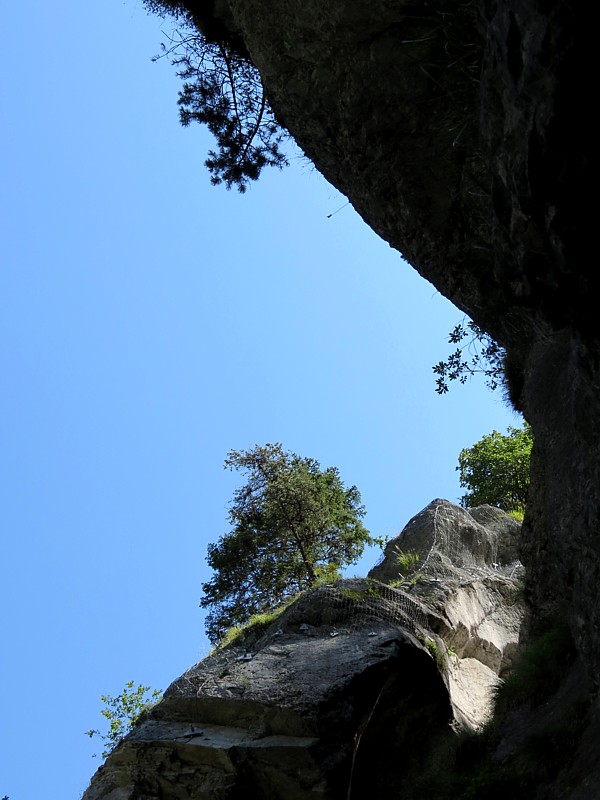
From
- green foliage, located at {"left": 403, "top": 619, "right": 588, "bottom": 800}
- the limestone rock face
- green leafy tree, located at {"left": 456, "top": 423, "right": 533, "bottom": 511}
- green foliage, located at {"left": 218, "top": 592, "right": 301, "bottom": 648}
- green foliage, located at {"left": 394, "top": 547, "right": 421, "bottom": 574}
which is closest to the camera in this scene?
the limestone rock face

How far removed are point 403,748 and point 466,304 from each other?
6.68 metres

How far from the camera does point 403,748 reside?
10758 mm

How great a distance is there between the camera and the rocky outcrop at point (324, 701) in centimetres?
998

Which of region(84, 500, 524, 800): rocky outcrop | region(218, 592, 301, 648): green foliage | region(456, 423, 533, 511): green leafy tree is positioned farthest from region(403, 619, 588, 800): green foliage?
region(456, 423, 533, 511): green leafy tree

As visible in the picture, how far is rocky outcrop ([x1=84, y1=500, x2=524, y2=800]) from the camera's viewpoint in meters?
9.98

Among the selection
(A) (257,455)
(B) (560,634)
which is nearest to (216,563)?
(A) (257,455)

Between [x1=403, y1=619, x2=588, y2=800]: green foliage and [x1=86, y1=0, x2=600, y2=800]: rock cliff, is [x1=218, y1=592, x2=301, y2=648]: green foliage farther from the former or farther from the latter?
[x1=403, y1=619, x2=588, y2=800]: green foliage

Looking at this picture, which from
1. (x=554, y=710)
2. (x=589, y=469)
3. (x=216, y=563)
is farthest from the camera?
(x=216, y=563)

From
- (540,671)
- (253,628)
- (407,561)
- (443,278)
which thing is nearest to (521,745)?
(540,671)

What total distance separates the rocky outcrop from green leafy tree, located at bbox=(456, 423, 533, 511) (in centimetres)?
1142

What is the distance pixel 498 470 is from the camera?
84.9 ft

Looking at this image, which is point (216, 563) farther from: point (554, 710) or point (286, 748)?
point (554, 710)

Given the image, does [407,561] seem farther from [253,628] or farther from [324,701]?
[324,701]

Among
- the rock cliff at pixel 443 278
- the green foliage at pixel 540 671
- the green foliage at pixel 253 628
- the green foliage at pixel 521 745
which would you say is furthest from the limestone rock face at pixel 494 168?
the green foliage at pixel 253 628
